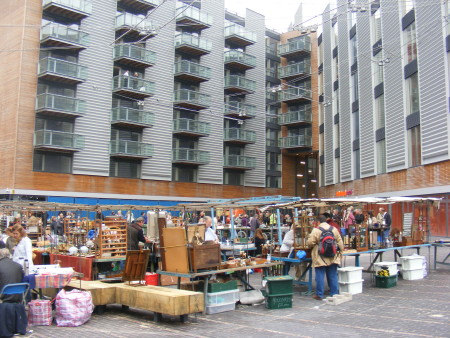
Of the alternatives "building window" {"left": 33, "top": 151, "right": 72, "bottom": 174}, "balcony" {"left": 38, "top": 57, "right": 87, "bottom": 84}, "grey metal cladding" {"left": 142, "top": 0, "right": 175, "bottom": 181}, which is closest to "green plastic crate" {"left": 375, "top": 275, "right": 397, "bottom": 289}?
"building window" {"left": 33, "top": 151, "right": 72, "bottom": 174}

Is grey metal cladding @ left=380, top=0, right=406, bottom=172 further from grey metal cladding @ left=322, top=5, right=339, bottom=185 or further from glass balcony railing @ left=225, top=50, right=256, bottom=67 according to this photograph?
glass balcony railing @ left=225, top=50, right=256, bottom=67

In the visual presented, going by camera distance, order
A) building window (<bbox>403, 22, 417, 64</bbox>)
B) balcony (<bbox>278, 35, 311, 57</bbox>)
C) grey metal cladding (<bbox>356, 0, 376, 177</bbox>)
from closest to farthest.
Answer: building window (<bbox>403, 22, 417, 64</bbox>)
grey metal cladding (<bbox>356, 0, 376, 177</bbox>)
balcony (<bbox>278, 35, 311, 57</bbox>)

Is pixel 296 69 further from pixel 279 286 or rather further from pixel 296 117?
pixel 279 286

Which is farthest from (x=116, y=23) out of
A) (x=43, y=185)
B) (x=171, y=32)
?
(x=43, y=185)

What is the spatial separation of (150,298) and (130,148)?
1061 inches

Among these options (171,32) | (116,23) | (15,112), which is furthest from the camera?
(171,32)

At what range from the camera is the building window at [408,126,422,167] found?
26828mm

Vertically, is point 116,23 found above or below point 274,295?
above

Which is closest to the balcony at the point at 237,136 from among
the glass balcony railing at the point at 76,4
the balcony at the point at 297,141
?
the balcony at the point at 297,141

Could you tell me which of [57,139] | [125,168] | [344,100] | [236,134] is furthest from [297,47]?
[57,139]

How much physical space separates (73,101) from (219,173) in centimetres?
1527

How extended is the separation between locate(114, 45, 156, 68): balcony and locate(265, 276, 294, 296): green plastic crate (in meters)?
27.8

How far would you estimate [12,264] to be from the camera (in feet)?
27.6

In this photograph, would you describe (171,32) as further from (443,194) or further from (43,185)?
(443,194)
